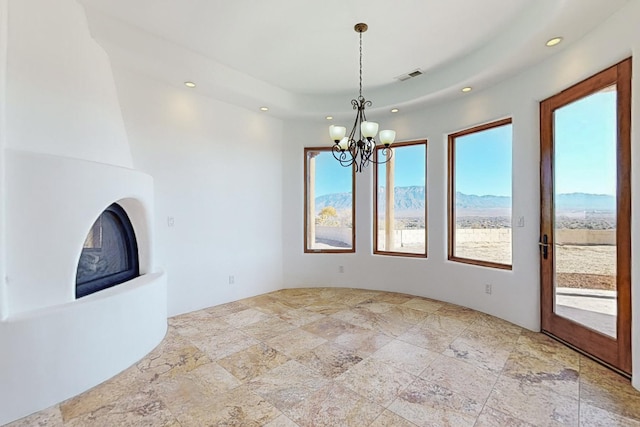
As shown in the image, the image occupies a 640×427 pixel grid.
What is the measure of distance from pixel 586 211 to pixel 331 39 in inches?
119

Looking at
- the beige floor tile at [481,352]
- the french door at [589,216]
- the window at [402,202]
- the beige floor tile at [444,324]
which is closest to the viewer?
the french door at [589,216]

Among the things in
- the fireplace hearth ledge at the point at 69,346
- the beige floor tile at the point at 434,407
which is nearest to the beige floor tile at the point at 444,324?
the beige floor tile at the point at 434,407

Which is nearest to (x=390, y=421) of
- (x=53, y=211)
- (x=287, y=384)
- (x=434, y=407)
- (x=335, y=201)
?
(x=434, y=407)

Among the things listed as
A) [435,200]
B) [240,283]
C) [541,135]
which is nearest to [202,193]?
[240,283]

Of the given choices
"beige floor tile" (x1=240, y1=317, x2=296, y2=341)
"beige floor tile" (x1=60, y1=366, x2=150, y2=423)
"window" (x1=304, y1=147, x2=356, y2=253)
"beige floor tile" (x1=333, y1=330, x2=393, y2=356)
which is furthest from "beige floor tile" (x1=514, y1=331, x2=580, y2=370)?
"beige floor tile" (x1=60, y1=366, x2=150, y2=423)

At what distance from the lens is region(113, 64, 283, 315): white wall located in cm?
357

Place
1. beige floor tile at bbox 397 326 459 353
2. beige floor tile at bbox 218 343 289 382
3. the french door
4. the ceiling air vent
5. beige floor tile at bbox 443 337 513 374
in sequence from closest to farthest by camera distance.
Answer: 1. the french door
2. beige floor tile at bbox 218 343 289 382
3. beige floor tile at bbox 443 337 513 374
4. beige floor tile at bbox 397 326 459 353
5. the ceiling air vent

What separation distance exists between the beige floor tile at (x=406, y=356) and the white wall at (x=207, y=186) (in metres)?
2.50

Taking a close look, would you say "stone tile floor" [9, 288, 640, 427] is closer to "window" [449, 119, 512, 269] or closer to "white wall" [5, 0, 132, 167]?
"window" [449, 119, 512, 269]

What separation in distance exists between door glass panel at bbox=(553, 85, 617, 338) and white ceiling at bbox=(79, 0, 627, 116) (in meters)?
0.71

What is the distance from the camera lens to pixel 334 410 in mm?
2012

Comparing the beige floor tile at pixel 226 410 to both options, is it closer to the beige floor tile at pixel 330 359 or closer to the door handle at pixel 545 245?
the beige floor tile at pixel 330 359

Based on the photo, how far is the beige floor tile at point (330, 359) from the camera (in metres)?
2.52

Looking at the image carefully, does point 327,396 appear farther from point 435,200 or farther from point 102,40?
point 102,40
